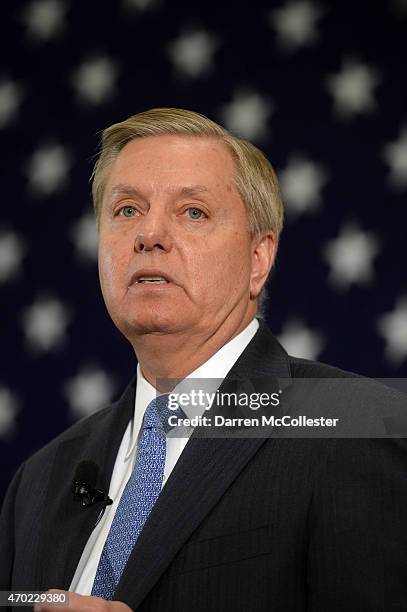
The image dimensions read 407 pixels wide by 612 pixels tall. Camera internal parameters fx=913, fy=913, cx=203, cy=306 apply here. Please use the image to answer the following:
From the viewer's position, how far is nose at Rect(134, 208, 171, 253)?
1819 mm

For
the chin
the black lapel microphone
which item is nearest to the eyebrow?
the chin

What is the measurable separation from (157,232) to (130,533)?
1.92 ft

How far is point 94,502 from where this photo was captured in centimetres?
176

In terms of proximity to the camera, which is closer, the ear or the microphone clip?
the microphone clip

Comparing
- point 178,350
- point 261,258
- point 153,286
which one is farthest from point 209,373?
point 261,258

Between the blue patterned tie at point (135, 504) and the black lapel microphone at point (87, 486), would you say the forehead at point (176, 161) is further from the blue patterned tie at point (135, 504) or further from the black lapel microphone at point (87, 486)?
the black lapel microphone at point (87, 486)

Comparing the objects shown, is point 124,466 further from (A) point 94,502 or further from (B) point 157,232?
(B) point 157,232

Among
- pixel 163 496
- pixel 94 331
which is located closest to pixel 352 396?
pixel 163 496

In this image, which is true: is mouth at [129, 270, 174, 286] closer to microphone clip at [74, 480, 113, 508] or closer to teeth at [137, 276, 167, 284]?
teeth at [137, 276, 167, 284]

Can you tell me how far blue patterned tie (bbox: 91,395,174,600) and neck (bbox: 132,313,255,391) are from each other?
5.1 inches

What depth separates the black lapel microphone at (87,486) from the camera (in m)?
1.75

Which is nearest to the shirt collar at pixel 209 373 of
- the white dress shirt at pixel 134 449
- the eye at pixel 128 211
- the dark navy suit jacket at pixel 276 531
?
the white dress shirt at pixel 134 449

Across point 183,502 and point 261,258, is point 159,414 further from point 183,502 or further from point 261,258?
point 261,258

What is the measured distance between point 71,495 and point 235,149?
813 mm
